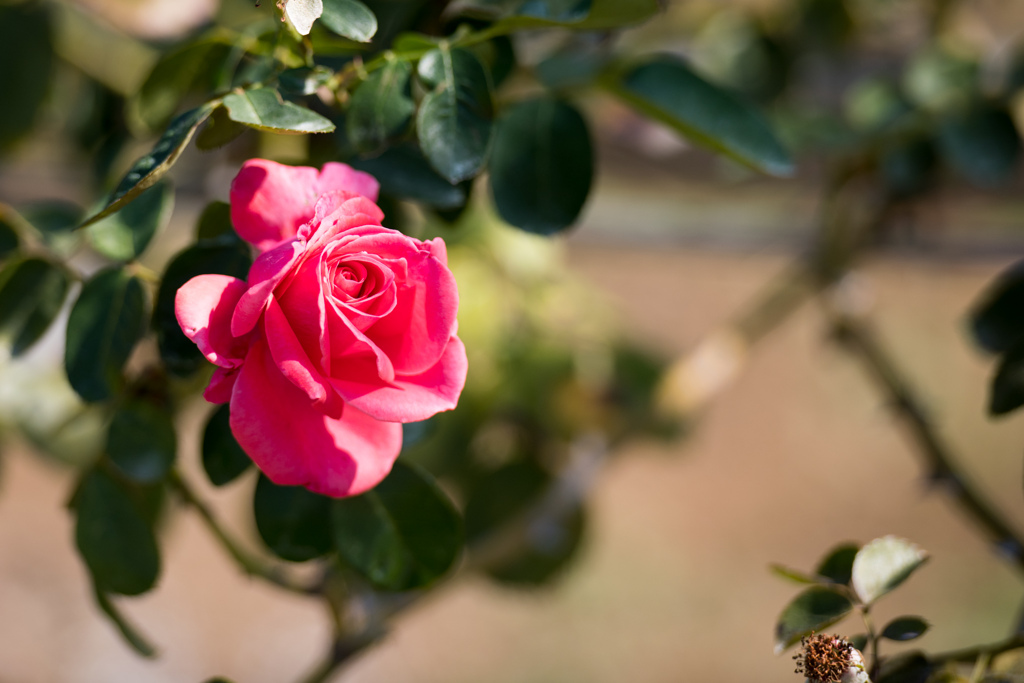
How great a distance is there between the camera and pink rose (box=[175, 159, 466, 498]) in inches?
8.1

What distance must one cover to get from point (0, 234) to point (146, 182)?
0.15 metres

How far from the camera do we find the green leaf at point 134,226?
30 centimetres

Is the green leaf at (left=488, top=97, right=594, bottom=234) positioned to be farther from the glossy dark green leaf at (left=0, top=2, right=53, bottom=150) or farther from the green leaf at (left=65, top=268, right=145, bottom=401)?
the glossy dark green leaf at (left=0, top=2, right=53, bottom=150)

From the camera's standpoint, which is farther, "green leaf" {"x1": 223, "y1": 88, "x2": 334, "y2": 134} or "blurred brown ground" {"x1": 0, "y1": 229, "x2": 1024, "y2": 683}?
"blurred brown ground" {"x1": 0, "y1": 229, "x2": 1024, "y2": 683}

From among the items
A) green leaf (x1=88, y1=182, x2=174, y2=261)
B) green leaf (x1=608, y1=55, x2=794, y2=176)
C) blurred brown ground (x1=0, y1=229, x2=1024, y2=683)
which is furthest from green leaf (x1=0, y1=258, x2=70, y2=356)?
blurred brown ground (x1=0, y1=229, x2=1024, y2=683)

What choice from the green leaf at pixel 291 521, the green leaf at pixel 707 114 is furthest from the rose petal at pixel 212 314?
the green leaf at pixel 707 114

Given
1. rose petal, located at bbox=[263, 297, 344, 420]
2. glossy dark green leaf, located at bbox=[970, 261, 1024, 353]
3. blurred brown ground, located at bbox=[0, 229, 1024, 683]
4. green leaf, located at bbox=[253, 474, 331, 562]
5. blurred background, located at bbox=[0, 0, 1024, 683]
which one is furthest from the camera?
blurred brown ground, located at bbox=[0, 229, 1024, 683]

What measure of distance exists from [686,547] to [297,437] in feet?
4.19

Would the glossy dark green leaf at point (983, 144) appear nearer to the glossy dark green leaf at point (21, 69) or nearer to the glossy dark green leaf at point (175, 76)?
the glossy dark green leaf at point (175, 76)

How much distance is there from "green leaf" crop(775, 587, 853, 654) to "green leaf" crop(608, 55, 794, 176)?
170 millimetres

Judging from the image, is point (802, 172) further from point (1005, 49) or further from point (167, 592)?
point (167, 592)

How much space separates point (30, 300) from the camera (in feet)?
1.03

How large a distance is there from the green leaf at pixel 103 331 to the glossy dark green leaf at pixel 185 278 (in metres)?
0.02

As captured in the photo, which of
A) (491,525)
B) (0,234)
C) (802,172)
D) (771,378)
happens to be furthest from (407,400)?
(771,378)
